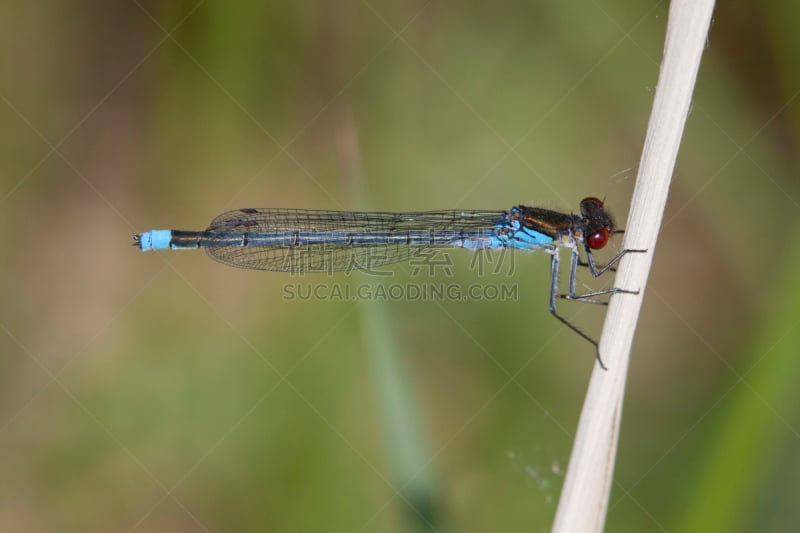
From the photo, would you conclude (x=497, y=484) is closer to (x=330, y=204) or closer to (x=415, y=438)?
(x=415, y=438)

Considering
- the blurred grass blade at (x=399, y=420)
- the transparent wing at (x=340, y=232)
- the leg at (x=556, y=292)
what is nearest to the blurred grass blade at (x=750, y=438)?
the leg at (x=556, y=292)

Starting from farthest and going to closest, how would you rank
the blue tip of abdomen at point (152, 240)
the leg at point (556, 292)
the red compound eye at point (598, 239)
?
1. the blue tip of abdomen at point (152, 240)
2. the red compound eye at point (598, 239)
3. the leg at point (556, 292)

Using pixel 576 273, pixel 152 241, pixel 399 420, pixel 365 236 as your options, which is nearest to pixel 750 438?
pixel 576 273

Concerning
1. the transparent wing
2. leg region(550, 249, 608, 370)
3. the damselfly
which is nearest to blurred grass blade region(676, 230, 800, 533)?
leg region(550, 249, 608, 370)

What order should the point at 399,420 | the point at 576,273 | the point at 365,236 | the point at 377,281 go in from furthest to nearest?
1. the point at 365,236
2. the point at 576,273
3. the point at 377,281
4. the point at 399,420

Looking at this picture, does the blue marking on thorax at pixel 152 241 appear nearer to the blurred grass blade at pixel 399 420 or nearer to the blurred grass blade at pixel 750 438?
the blurred grass blade at pixel 399 420

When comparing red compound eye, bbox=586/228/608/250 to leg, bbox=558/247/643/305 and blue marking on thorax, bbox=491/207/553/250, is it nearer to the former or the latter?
leg, bbox=558/247/643/305

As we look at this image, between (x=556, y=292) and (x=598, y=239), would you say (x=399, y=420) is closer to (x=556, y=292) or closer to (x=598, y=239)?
(x=556, y=292)
